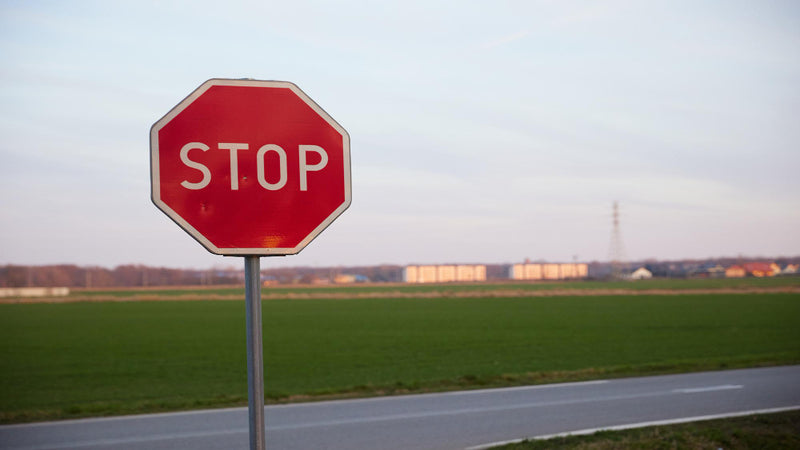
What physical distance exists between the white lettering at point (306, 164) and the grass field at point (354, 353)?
461 inches

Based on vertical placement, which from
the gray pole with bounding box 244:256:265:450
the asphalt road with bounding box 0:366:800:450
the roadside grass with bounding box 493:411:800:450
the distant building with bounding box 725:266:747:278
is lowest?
the distant building with bounding box 725:266:747:278

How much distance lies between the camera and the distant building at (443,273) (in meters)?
168

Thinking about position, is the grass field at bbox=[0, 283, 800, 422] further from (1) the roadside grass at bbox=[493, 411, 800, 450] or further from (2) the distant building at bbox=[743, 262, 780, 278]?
(2) the distant building at bbox=[743, 262, 780, 278]

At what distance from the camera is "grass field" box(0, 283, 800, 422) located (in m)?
17.1

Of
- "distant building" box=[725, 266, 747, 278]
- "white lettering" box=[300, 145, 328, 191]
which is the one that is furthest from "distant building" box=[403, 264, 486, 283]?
"white lettering" box=[300, 145, 328, 191]

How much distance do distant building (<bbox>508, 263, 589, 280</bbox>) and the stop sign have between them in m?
185

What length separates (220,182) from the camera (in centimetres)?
268

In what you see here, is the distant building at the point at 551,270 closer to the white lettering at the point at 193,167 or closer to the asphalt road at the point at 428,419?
the asphalt road at the point at 428,419

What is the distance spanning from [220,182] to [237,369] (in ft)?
71.9

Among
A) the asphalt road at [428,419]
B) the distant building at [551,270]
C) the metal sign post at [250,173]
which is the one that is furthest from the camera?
the distant building at [551,270]

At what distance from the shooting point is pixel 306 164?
2.79m

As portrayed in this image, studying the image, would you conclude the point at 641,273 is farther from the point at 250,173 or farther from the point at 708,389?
the point at 250,173

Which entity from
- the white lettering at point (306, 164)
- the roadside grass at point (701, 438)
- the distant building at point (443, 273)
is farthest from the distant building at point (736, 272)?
the white lettering at point (306, 164)

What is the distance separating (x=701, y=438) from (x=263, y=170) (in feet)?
22.2
